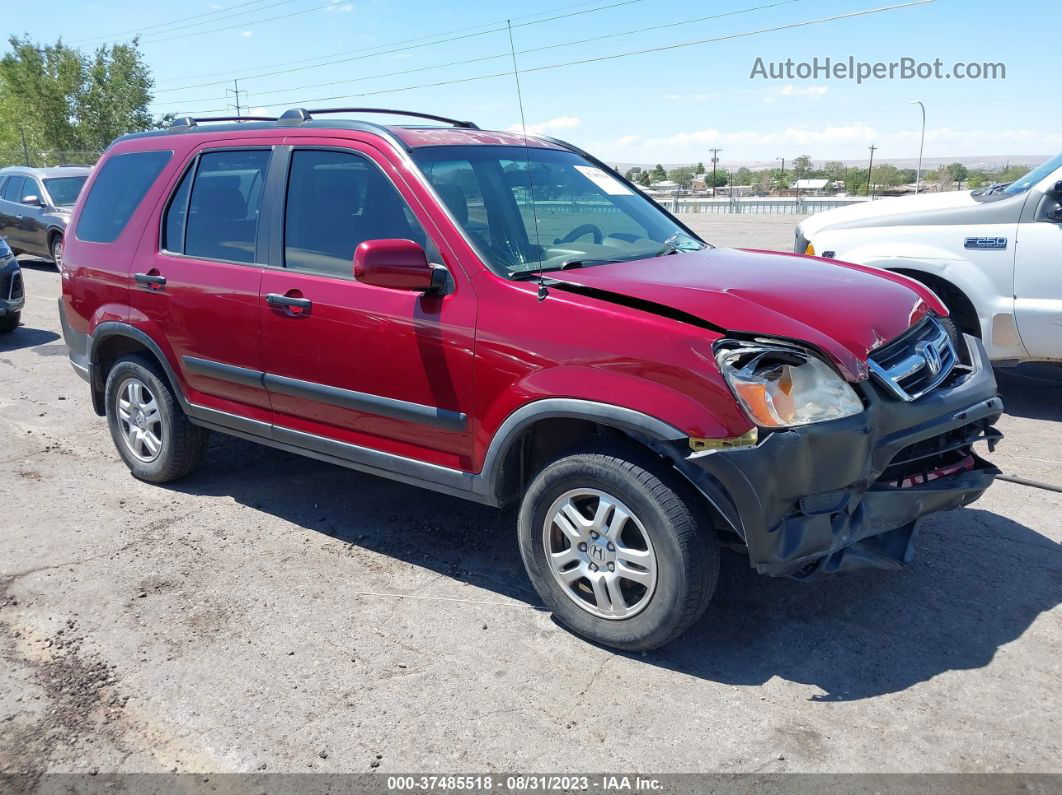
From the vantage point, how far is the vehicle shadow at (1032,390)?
6426 millimetres

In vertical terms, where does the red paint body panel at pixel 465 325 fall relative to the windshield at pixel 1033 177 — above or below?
below

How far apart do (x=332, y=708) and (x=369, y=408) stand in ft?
4.51

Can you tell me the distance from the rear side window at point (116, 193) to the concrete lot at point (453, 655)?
1689mm

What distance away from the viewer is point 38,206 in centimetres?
A: 1559

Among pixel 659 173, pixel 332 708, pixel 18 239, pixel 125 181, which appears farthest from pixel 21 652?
pixel 659 173

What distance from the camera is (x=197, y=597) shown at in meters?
4.01

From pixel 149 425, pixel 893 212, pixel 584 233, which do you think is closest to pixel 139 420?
pixel 149 425

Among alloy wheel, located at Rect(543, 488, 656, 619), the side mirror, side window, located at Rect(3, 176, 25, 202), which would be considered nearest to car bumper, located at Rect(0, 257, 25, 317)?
side window, located at Rect(3, 176, 25, 202)

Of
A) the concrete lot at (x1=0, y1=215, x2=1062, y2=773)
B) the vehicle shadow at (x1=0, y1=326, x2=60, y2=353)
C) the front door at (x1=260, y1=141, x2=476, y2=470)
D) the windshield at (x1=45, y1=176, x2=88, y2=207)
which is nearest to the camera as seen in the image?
the concrete lot at (x1=0, y1=215, x2=1062, y2=773)

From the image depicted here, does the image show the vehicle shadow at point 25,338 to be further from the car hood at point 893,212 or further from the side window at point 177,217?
the car hood at point 893,212

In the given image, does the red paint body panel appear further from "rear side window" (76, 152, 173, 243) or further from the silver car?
the silver car

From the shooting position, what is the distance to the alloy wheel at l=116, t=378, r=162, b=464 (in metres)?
5.33

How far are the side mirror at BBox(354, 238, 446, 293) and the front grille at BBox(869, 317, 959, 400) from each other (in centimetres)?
176

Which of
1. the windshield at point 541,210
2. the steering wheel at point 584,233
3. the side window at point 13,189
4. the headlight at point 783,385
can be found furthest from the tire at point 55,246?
the headlight at point 783,385
